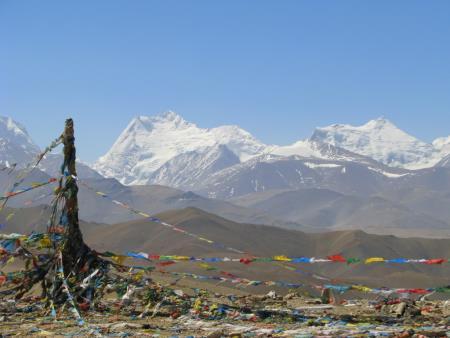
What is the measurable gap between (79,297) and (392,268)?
9941 centimetres

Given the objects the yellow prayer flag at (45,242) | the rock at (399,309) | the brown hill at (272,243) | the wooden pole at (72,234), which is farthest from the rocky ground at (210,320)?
the brown hill at (272,243)

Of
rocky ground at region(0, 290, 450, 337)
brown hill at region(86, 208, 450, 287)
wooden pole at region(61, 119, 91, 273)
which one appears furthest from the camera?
brown hill at region(86, 208, 450, 287)

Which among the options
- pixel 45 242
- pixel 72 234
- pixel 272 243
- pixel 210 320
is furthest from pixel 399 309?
pixel 272 243

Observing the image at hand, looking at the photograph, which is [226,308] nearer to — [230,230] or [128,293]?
[128,293]

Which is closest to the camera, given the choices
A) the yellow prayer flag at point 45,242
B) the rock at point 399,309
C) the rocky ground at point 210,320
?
the rocky ground at point 210,320

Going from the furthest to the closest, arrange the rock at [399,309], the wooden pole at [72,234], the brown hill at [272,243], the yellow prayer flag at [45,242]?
1. the brown hill at [272,243]
2. the yellow prayer flag at [45,242]
3. the wooden pole at [72,234]
4. the rock at [399,309]

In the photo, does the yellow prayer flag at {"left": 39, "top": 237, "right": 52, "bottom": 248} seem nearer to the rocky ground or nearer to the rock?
the rocky ground

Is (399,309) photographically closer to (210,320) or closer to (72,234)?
(210,320)

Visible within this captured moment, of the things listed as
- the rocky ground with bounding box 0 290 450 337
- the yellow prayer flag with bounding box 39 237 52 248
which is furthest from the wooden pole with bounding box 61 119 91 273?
the rocky ground with bounding box 0 290 450 337

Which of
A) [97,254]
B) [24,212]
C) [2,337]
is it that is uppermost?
[24,212]

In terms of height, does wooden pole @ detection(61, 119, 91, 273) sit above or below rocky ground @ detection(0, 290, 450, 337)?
above

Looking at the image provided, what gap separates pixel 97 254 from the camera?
37.5 ft

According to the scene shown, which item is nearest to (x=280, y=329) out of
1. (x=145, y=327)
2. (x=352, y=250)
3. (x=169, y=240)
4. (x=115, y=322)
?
(x=145, y=327)

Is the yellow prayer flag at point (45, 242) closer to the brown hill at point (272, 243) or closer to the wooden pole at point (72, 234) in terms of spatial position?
the wooden pole at point (72, 234)
